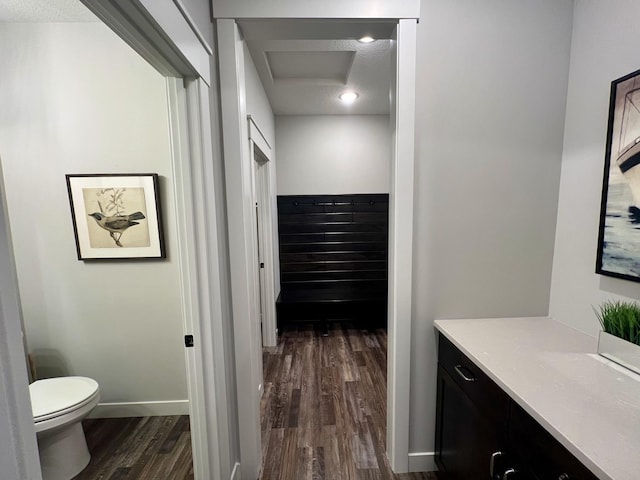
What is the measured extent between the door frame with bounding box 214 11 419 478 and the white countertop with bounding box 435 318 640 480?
0.28 meters

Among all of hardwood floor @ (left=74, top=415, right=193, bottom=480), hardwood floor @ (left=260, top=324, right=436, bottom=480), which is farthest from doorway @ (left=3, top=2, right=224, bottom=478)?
hardwood floor @ (left=260, top=324, right=436, bottom=480)

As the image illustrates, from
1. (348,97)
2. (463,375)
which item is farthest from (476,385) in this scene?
(348,97)

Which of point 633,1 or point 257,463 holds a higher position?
point 633,1

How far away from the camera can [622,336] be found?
110cm

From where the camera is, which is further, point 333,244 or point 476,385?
point 333,244

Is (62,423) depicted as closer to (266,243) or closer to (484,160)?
(266,243)

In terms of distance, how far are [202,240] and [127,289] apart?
1.15 metres

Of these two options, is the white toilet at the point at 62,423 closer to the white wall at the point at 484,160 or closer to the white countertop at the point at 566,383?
the white wall at the point at 484,160

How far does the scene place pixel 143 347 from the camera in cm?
204

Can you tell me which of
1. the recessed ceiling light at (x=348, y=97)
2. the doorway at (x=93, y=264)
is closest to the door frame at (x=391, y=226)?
the doorway at (x=93, y=264)

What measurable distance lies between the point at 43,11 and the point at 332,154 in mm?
2613

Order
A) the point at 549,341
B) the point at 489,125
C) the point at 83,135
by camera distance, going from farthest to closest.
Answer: the point at 83,135 → the point at 489,125 → the point at 549,341

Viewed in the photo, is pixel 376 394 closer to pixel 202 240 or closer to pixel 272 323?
pixel 272 323

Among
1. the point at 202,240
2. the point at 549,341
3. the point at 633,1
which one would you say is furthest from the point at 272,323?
the point at 633,1
